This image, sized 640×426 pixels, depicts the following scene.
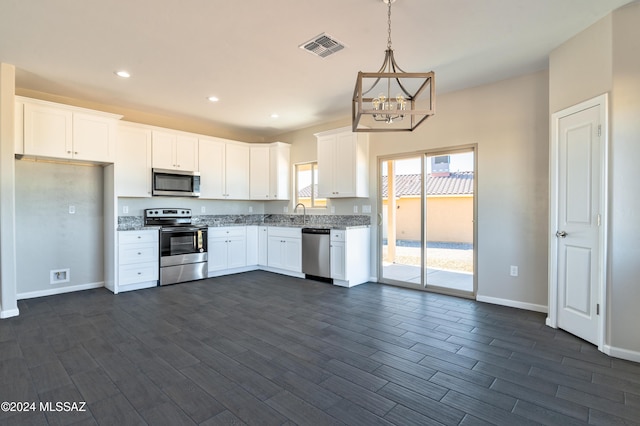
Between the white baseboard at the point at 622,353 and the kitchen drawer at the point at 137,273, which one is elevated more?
the kitchen drawer at the point at 137,273

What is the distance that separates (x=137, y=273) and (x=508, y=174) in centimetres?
528

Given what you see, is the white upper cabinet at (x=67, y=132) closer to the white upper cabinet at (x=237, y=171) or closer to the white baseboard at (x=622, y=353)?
the white upper cabinet at (x=237, y=171)

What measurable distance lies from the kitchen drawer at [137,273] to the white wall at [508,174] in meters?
4.65

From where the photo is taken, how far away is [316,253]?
17.3 feet

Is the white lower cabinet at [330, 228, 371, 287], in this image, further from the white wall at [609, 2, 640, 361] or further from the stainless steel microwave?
the white wall at [609, 2, 640, 361]

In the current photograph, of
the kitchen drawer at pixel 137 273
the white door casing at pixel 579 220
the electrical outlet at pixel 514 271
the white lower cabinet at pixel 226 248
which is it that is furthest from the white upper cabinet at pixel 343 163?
the kitchen drawer at pixel 137 273

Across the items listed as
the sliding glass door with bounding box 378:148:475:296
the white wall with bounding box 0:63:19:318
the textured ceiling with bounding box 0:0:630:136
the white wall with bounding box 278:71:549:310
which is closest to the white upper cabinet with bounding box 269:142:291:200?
the textured ceiling with bounding box 0:0:630:136

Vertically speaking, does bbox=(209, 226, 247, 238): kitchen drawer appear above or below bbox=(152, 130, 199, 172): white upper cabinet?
below

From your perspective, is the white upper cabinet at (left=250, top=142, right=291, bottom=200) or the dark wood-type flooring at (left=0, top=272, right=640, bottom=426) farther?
the white upper cabinet at (left=250, top=142, right=291, bottom=200)

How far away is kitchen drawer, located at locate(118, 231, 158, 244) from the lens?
4582mm

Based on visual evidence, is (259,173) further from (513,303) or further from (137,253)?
(513,303)

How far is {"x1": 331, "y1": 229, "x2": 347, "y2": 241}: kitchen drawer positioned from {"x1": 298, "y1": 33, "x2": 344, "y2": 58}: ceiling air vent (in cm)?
254

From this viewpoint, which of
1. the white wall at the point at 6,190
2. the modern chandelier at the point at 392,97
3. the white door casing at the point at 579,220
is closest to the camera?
the modern chandelier at the point at 392,97

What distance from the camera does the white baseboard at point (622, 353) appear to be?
2.52 m
